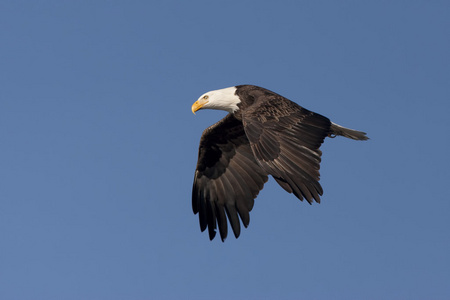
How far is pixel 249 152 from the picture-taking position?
1313 cm

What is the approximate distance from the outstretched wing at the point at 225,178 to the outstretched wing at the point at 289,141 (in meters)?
2.03

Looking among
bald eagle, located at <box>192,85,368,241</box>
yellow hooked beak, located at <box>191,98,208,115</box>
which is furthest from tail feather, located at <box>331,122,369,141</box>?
yellow hooked beak, located at <box>191,98,208,115</box>

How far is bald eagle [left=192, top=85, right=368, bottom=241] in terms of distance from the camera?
968cm

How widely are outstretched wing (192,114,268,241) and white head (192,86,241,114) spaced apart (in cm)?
58

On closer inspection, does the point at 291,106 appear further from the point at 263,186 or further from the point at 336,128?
the point at 263,186

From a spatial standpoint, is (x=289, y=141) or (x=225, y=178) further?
(x=225, y=178)

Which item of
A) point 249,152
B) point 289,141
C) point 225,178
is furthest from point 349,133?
point 225,178

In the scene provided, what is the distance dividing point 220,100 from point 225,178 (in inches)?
72.2

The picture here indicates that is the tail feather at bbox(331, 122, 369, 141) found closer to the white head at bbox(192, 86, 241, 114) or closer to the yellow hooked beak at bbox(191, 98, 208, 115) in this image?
the white head at bbox(192, 86, 241, 114)

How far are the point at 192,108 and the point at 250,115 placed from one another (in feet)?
6.56

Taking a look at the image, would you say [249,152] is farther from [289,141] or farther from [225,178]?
[289,141]

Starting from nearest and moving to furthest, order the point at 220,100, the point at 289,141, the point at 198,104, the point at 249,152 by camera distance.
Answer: the point at 289,141 → the point at 220,100 → the point at 198,104 → the point at 249,152

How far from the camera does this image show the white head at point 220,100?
1177cm

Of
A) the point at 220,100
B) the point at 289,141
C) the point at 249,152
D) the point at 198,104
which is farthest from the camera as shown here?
the point at 249,152
